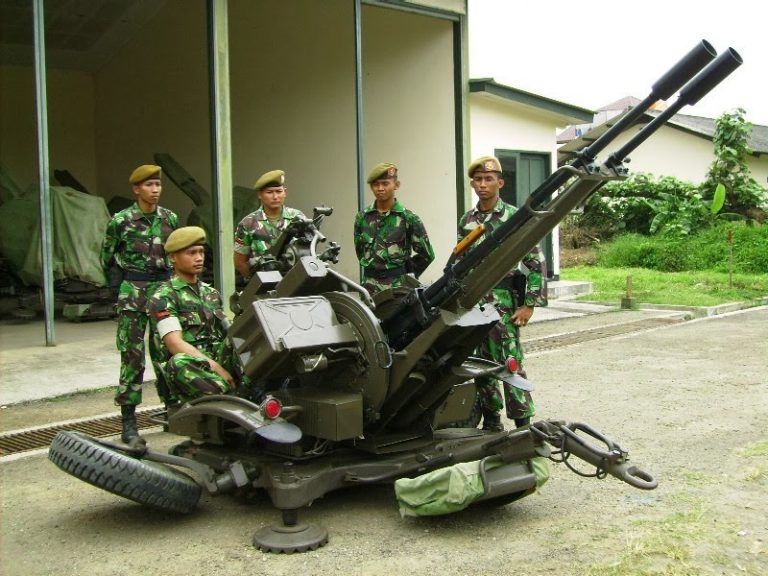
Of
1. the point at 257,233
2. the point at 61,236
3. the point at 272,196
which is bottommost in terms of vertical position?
the point at 257,233

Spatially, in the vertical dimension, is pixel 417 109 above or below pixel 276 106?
below

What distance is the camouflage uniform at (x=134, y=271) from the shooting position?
607 cm

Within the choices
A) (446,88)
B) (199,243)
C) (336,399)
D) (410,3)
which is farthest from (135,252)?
(446,88)

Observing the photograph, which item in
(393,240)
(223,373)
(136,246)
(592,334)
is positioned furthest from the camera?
(592,334)

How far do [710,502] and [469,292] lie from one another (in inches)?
65.1

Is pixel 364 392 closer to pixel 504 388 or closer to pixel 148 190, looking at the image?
pixel 504 388

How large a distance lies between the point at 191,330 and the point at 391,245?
1820 mm

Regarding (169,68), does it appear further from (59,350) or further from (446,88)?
(59,350)

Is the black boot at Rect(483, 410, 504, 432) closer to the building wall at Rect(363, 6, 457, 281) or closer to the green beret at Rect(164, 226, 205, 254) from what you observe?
the green beret at Rect(164, 226, 205, 254)

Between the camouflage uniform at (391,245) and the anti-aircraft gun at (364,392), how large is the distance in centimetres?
175

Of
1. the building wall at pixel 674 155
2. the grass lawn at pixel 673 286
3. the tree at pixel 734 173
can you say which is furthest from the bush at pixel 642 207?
the building wall at pixel 674 155

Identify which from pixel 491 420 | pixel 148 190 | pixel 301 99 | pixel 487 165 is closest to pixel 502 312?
pixel 491 420

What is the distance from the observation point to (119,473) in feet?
13.9

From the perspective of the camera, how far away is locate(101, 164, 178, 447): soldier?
6066mm
